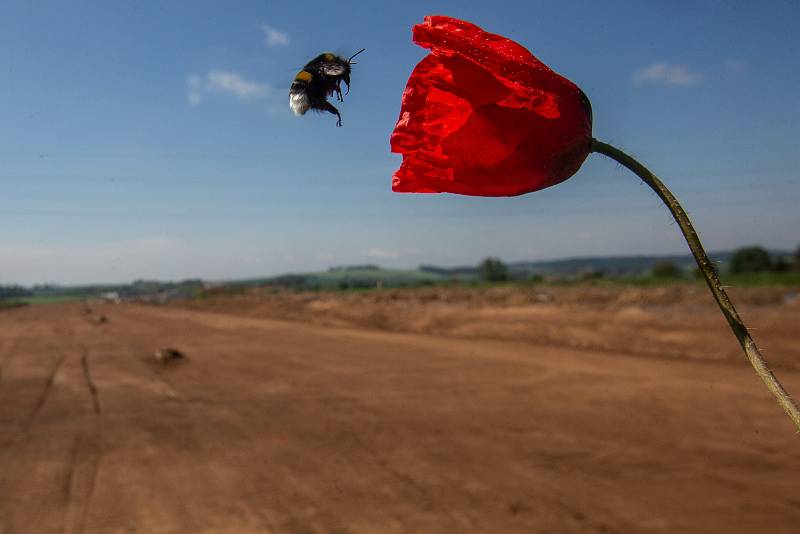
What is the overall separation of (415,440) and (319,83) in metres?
5.75

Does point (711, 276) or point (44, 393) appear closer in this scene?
point (711, 276)

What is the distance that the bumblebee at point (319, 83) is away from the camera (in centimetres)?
126

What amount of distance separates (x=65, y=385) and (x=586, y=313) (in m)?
12.1

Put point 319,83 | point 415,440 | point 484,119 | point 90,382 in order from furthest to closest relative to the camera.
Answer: point 90,382 < point 415,440 < point 319,83 < point 484,119

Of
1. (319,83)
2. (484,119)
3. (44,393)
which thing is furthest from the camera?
(44,393)

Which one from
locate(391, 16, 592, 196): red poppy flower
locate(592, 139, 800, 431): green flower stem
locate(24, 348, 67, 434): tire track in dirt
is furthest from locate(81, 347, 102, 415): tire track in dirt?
locate(592, 139, 800, 431): green flower stem

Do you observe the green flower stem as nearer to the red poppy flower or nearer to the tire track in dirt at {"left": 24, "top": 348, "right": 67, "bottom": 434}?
the red poppy flower

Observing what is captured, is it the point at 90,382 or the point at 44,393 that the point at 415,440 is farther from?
the point at 90,382

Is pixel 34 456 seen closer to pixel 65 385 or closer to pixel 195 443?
pixel 195 443

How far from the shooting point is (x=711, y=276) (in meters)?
0.78

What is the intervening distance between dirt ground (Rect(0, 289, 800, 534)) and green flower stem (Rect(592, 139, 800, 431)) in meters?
4.04

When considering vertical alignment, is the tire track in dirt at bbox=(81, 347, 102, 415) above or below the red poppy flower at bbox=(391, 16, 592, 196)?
below

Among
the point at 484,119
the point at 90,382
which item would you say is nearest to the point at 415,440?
the point at 484,119

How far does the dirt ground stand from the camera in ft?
15.6
